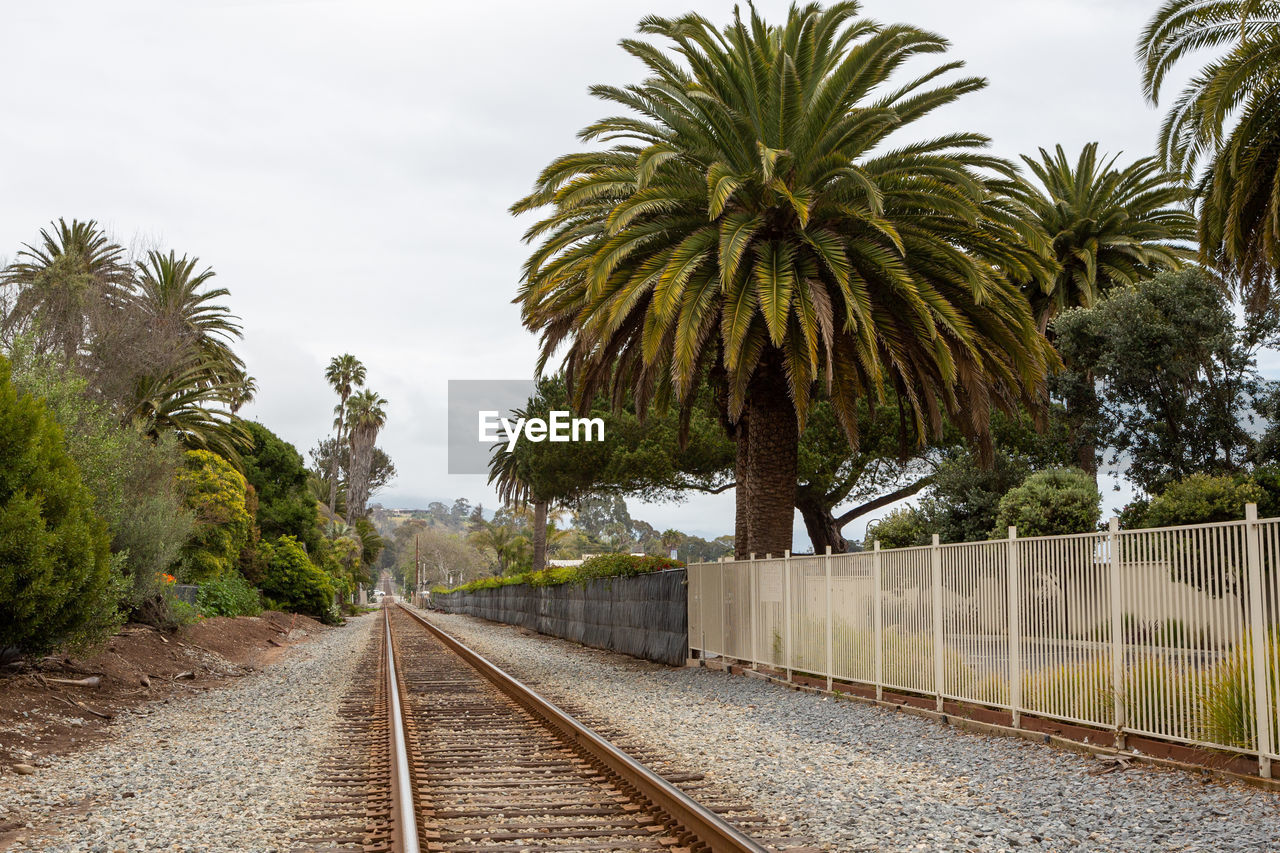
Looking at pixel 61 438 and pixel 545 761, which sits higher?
pixel 61 438

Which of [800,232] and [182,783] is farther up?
[800,232]

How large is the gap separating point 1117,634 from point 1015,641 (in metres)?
1.53

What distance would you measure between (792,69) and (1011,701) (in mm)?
10048

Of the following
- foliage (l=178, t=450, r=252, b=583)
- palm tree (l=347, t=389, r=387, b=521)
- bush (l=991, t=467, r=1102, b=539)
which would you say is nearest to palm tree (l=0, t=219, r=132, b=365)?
foliage (l=178, t=450, r=252, b=583)

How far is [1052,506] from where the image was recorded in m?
24.2

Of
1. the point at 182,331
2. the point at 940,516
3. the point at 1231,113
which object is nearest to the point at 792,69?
the point at 1231,113

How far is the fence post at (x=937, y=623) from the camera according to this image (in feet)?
39.8

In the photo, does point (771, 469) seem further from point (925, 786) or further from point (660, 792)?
point (660, 792)

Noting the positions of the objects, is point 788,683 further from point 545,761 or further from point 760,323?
point 545,761

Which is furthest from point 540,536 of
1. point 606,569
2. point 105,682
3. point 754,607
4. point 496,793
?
point 496,793

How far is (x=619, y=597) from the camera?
2600 cm

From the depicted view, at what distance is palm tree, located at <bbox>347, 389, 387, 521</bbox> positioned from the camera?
93312 millimetres

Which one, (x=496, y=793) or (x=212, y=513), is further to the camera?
(x=212, y=513)

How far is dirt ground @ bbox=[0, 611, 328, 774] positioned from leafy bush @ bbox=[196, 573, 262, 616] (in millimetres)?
3050
